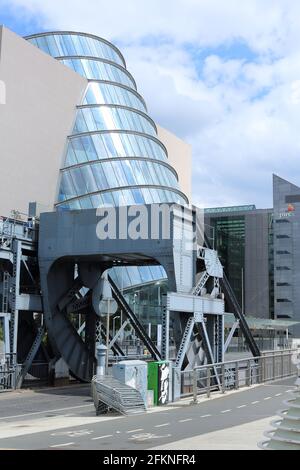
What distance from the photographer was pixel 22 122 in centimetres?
3797

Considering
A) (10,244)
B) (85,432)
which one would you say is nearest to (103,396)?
(85,432)

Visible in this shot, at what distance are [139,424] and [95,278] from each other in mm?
13398

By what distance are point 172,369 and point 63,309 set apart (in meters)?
8.40

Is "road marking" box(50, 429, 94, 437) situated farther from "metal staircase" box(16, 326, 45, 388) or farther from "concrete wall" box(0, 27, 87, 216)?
"concrete wall" box(0, 27, 87, 216)

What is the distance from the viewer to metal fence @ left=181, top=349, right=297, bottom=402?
21750 millimetres

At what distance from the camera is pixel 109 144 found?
42.3 metres

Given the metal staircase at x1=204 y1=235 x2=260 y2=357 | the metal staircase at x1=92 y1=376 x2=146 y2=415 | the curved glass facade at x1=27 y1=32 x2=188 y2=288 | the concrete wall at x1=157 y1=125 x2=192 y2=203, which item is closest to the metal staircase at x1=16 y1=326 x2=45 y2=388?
the metal staircase at x1=204 y1=235 x2=260 y2=357

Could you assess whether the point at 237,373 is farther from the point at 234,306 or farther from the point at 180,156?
the point at 180,156

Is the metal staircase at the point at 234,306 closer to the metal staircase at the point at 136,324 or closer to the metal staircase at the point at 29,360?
the metal staircase at the point at 136,324

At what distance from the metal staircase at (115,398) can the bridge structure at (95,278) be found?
3040 millimetres

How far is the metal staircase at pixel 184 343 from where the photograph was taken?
874 inches

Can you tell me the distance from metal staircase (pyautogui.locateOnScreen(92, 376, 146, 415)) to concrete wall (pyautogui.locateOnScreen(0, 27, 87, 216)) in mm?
19865

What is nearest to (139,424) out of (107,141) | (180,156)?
(107,141)
